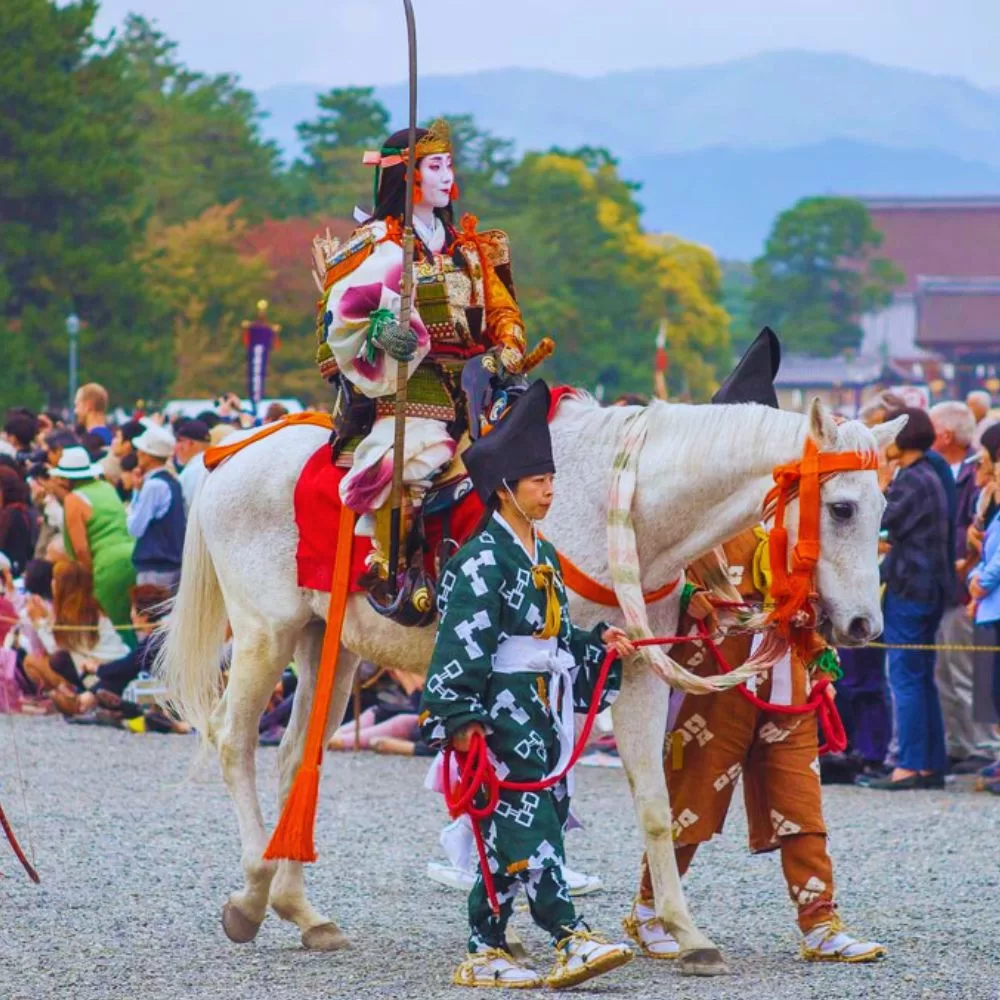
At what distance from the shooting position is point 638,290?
8288 centimetres

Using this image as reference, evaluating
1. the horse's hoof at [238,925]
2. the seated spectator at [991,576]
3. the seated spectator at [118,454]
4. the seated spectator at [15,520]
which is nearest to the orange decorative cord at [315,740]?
the horse's hoof at [238,925]

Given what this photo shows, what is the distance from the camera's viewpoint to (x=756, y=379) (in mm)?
6660

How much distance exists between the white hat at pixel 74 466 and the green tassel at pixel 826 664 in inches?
299

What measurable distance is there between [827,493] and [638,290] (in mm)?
77512

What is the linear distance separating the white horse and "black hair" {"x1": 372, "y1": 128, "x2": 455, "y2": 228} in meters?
0.84

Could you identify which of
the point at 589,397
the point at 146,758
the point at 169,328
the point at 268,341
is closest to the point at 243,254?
the point at 169,328

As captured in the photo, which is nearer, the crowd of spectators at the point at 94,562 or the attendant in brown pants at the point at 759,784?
the attendant in brown pants at the point at 759,784

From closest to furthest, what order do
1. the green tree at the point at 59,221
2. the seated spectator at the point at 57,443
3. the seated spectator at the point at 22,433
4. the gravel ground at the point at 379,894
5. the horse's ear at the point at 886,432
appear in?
the gravel ground at the point at 379,894 → the horse's ear at the point at 886,432 → the seated spectator at the point at 57,443 → the seated spectator at the point at 22,433 → the green tree at the point at 59,221

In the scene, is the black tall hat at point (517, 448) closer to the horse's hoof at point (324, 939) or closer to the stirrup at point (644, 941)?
the stirrup at point (644, 941)

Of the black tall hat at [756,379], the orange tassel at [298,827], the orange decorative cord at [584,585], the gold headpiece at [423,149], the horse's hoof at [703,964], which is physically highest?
the gold headpiece at [423,149]

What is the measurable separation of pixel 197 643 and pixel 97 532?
→ 585cm

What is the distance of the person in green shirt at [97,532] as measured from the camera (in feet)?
42.7

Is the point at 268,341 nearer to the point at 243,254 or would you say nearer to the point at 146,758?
the point at 146,758

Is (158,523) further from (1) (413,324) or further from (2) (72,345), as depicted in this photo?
(2) (72,345)
